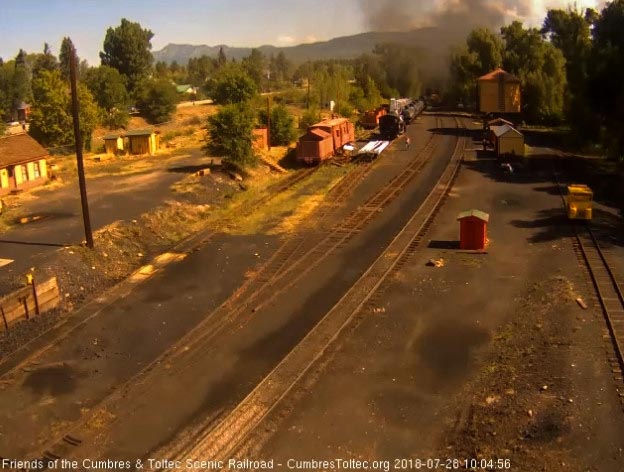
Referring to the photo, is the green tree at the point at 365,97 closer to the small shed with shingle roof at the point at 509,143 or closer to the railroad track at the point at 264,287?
the small shed with shingle roof at the point at 509,143

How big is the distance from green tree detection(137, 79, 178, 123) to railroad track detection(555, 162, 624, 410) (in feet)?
211

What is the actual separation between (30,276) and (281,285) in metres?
Result: 7.54

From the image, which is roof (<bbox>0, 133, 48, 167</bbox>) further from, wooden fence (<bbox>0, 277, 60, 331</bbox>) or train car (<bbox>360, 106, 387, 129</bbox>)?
train car (<bbox>360, 106, 387, 129</bbox>)

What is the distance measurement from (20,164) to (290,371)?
82.1ft

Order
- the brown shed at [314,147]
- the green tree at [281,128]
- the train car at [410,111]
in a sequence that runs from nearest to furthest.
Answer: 1. the brown shed at [314,147]
2. the green tree at [281,128]
3. the train car at [410,111]

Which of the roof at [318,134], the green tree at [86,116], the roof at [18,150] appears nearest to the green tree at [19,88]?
the green tree at [86,116]

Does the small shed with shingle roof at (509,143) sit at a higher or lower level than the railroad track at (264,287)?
higher

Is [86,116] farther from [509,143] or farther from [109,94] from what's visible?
[509,143]

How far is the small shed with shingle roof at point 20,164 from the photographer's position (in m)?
30.8

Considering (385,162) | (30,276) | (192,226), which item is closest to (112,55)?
(385,162)

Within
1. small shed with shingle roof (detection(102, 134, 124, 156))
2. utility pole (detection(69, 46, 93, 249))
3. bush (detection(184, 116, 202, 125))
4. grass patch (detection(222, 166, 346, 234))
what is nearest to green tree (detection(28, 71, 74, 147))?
small shed with shingle roof (detection(102, 134, 124, 156))

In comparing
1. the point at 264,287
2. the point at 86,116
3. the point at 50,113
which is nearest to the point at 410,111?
the point at 86,116

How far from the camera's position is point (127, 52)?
284 ft
